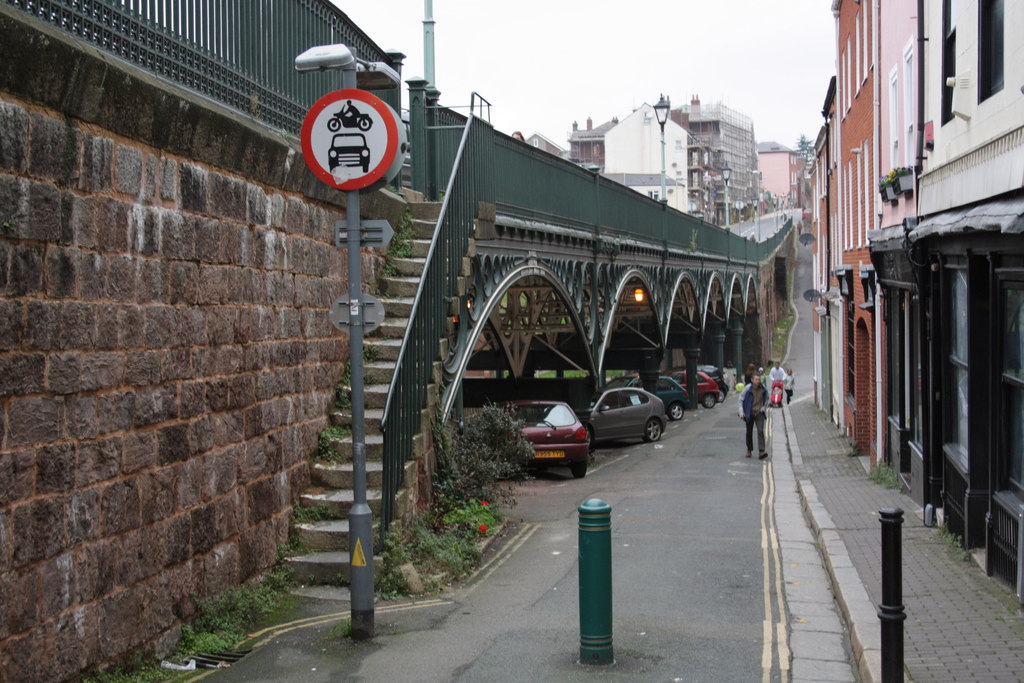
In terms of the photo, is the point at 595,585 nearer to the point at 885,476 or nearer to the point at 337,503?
the point at 337,503

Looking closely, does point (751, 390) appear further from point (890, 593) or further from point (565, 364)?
point (890, 593)

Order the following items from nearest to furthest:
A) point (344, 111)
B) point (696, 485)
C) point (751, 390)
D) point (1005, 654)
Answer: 1. point (1005, 654)
2. point (344, 111)
3. point (696, 485)
4. point (751, 390)

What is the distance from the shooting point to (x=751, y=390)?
22922 millimetres

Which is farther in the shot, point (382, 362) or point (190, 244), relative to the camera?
point (382, 362)

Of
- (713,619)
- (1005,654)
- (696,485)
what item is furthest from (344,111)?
(696,485)

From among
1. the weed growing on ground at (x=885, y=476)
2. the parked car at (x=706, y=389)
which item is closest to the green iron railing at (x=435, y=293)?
the weed growing on ground at (x=885, y=476)

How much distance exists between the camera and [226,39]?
348 inches

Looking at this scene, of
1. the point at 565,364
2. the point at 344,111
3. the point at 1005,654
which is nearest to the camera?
the point at 1005,654

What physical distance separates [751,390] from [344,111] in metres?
16.3

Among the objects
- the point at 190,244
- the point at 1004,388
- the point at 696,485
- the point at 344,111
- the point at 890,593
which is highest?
the point at 344,111

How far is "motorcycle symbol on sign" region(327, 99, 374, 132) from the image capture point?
8.03m

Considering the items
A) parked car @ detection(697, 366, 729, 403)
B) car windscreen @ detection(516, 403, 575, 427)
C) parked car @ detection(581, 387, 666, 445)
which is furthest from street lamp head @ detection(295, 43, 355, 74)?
parked car @ detection(697, 366, 729, 403)

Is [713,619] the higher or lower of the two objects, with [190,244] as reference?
lower

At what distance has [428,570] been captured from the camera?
385 inches
